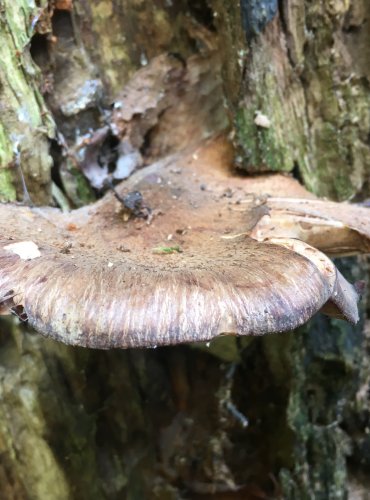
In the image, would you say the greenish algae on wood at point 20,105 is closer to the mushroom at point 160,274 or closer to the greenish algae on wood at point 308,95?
the mushroom at point 160,274

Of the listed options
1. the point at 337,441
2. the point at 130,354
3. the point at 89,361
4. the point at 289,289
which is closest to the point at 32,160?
the point at 89,361

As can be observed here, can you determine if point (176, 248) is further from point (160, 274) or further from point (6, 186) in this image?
point (6, 186)

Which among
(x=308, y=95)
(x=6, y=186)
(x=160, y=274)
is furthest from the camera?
(x=308, y=95)

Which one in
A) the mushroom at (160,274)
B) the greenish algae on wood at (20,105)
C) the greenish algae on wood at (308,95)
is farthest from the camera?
the greenish algae on wood at (308,95)

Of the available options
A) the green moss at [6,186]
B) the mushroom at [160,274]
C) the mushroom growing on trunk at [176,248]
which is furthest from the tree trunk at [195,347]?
the mushroom at [160,274]

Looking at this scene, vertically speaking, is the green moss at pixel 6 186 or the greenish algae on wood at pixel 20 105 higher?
the greenish algae on wood at pixel 20 105

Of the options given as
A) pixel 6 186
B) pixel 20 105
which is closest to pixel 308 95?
pixel 20 105
